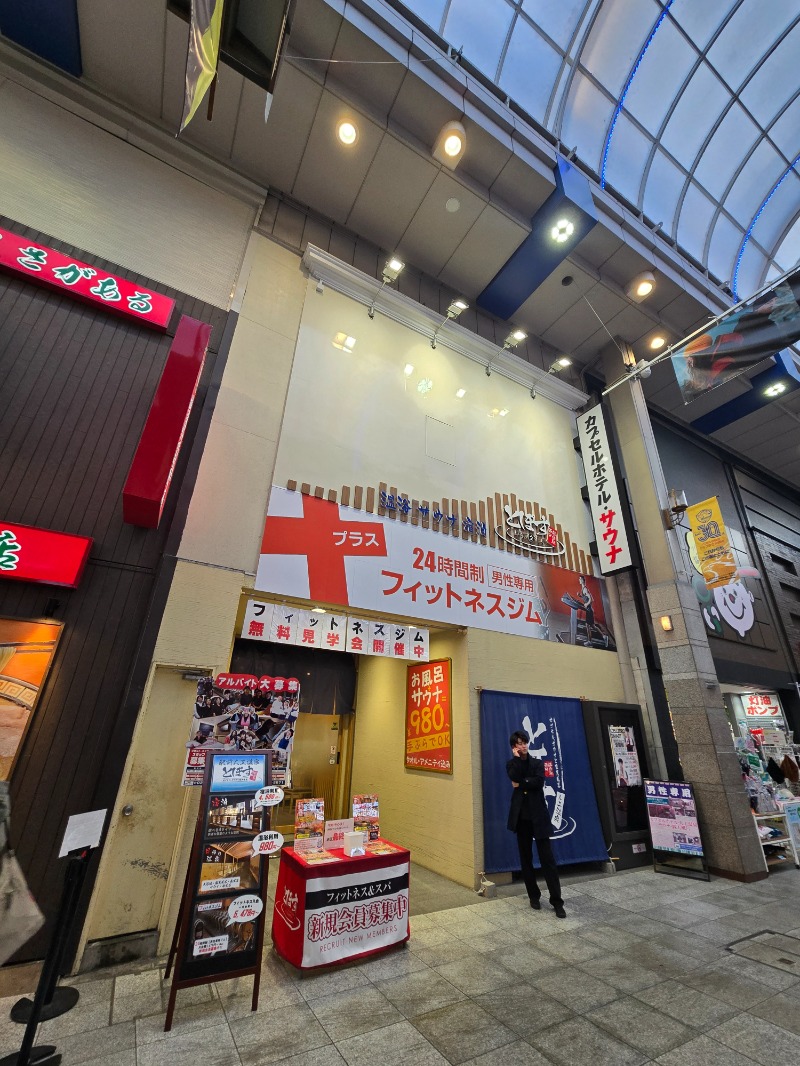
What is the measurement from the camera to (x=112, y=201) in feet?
20.6

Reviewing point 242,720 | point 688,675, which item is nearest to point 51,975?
point 242,720

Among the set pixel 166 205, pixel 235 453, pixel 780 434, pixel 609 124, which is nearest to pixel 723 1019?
pixel 235 453

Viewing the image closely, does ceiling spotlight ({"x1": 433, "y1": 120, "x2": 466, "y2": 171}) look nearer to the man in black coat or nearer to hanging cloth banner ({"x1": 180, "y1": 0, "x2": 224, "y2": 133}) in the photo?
hanging cloth banner ({"x1": 180, "y1": 0, "x2": 224, "y2": 133})

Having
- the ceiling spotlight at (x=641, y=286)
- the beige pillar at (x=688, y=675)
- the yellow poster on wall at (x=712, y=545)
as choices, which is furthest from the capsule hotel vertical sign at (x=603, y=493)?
the ceiling spotlight at (x=641, y=286)

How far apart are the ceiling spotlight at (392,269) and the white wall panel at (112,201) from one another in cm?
245

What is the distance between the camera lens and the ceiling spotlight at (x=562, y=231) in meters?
8.27

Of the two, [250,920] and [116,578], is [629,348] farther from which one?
[250,920]

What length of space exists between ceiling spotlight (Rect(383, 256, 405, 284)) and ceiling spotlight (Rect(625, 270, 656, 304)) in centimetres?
532

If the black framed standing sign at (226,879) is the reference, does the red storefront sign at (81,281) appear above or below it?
above

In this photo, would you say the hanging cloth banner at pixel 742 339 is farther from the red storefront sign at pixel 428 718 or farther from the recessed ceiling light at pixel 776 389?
the recessed ceiling light at pixel 776 389

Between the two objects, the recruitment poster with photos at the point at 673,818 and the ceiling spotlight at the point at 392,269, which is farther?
the ceiling spotlight at the point at 392,269

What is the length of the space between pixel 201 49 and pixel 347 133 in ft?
13.6

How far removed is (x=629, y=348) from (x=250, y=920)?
41.9 ft

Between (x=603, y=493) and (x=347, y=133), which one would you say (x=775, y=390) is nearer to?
(x=603, y=493)
